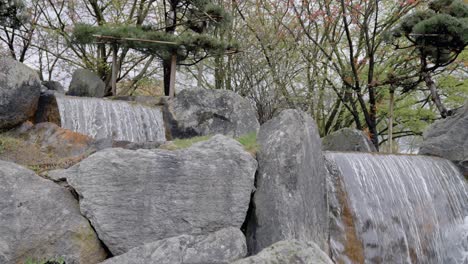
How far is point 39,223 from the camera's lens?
10.4 feet

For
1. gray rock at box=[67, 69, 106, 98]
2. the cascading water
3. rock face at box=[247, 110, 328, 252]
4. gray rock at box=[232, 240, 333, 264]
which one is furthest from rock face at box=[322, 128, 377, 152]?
gray rock at box=[67, 69, 106, 98]

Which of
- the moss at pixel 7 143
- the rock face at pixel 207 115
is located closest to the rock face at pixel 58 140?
the moss at pixel 7 143

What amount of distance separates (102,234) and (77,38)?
6.05m

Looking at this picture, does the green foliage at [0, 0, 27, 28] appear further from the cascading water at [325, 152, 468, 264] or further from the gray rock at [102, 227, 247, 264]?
the cascading water at [325, 152, 468, 264]

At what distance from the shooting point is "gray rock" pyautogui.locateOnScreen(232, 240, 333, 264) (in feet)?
8.41

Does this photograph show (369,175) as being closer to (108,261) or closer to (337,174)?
(337,174)

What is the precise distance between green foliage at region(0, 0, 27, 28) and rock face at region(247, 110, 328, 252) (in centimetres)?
631

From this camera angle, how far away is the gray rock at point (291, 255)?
8.41ft

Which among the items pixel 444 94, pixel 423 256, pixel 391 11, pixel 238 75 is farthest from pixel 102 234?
pixel 444 94

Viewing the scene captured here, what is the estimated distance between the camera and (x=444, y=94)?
12.2 metres

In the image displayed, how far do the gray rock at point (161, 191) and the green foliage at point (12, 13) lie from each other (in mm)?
5731

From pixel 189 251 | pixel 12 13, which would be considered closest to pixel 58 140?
pixel 189 251

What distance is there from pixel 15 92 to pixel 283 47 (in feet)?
23.8

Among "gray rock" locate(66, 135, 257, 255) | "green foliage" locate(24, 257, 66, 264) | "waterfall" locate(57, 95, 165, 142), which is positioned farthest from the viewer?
"waterfall" locate(57, 95, 165, 142)
